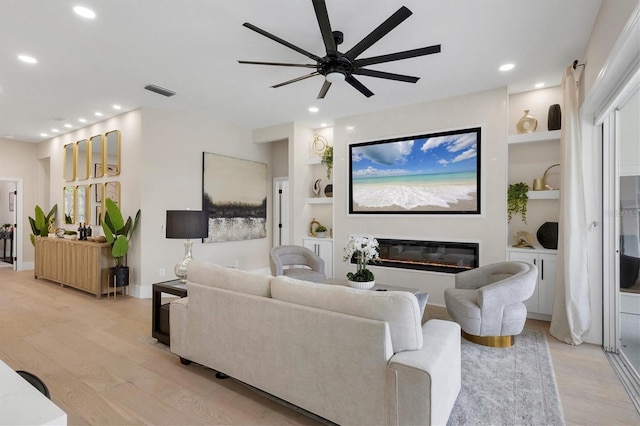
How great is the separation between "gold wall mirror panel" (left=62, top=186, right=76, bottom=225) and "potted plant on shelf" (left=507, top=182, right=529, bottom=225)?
7587mm

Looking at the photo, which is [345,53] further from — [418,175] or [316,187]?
[316,187]

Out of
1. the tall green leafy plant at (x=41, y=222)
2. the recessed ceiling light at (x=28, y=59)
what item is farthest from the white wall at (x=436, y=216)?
the tall green leafy plant at (x=41, y=222)

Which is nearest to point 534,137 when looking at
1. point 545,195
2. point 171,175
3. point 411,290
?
point 545,195

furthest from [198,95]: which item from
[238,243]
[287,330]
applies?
[287,330]

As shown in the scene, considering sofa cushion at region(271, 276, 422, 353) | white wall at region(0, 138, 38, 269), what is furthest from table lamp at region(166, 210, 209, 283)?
white wall at region(0, 138, 38, 269)

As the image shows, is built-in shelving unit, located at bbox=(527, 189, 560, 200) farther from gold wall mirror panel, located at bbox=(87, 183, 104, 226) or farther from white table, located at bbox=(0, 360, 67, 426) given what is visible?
gold wall mirror panel, located at bbox=(87, 183, 104, 226)

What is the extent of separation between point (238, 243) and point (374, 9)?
4773 millimetres

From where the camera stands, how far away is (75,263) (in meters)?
5.42

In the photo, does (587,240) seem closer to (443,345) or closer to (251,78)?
(443,345)

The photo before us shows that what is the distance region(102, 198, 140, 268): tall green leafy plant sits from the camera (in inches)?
194

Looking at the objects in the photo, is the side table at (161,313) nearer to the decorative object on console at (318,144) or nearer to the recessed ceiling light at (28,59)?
the recessed ceiling light at (28,59)

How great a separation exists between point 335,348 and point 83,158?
6.66 m

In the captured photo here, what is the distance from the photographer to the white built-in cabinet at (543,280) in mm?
3887

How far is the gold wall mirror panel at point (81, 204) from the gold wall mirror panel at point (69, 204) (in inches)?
6.2
